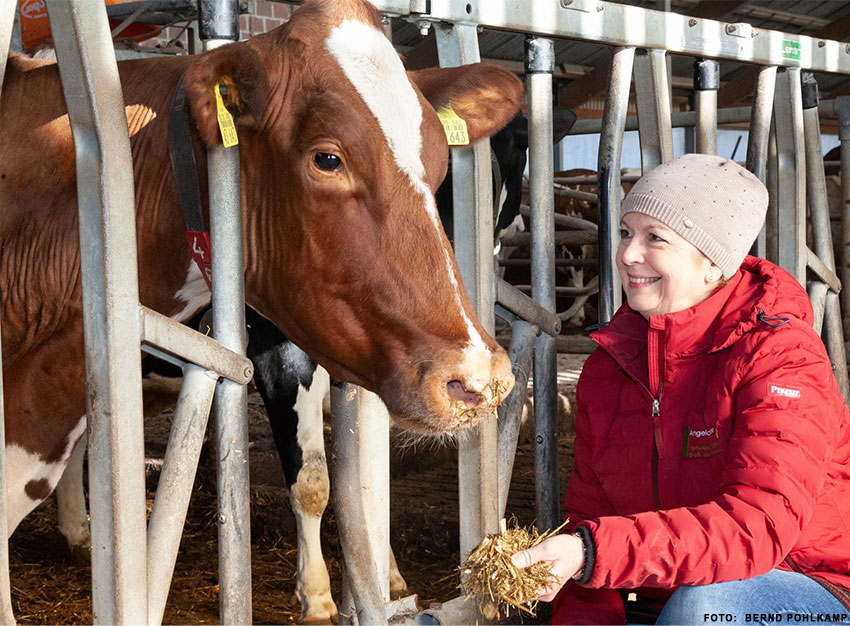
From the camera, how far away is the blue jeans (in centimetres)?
189

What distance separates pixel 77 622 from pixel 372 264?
6.97 feet

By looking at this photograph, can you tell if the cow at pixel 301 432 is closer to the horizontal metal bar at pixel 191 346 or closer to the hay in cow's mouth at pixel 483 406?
the horizontal metal bar at pixel 191 346

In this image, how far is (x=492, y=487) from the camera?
2486mm

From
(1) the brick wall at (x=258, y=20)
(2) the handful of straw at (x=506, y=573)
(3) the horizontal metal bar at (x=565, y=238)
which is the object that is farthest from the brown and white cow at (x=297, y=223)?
(1) the brick wall at (x=258, y=20)

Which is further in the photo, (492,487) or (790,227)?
(790,227)

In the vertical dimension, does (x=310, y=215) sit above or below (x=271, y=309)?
above

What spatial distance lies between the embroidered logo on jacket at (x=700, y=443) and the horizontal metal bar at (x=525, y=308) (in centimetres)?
67

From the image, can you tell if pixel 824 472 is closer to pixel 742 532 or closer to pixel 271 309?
pixel 742 532

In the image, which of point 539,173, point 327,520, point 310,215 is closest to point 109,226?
point 310,215

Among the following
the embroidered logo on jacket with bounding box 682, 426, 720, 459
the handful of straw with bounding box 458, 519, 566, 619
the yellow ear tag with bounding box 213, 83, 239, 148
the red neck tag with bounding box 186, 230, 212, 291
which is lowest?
the handful of straw with bounding box 458, 519, 566, 619

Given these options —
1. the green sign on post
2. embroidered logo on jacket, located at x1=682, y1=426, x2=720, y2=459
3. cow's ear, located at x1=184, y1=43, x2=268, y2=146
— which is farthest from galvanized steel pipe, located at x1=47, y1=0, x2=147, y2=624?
the green sign on post

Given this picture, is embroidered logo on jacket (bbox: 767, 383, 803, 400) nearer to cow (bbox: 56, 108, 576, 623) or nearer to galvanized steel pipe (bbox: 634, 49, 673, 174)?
galvanized steel pipe (bbox: 634, 49, 673, 174)

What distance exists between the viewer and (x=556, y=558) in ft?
5.60

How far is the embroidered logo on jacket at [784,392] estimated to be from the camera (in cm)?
188
